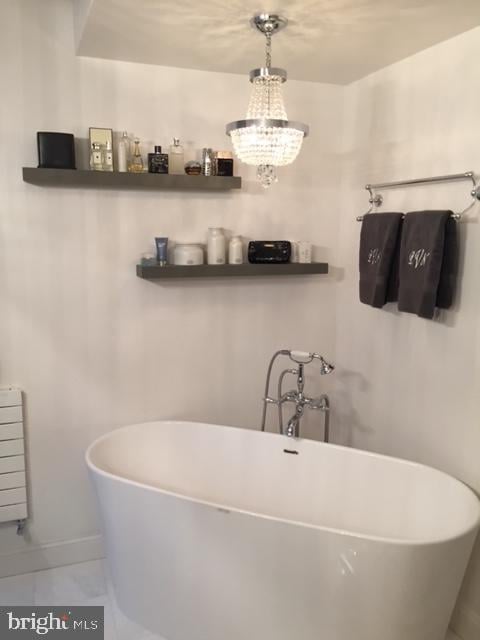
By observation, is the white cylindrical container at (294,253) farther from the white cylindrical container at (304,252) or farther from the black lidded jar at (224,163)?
the black lidded jar at (224,163)

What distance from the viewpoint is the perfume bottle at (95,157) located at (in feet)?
7.77

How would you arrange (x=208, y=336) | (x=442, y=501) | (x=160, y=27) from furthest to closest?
1. (x=208, y=336)
2. (x=442, y=501)
3. (x=160, y=27)

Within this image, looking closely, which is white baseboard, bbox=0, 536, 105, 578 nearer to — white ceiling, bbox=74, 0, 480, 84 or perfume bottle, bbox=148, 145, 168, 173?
perfume bottle, bbox=148, 145, 168, 173

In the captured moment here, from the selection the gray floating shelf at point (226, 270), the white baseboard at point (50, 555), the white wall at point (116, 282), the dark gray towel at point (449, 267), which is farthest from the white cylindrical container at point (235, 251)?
the white baseboard at point (50, 555)

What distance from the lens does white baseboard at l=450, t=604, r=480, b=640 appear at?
2.17 meters

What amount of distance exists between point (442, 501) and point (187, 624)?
1.15 metres

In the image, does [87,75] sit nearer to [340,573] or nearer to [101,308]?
[101,308]

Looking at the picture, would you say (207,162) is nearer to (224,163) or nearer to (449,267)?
(224,163)

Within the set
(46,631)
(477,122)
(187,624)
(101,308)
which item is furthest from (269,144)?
(46,631)

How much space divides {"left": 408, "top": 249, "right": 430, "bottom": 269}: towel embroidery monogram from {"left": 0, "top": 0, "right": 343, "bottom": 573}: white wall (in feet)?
2.63

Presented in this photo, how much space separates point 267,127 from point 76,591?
221 cm

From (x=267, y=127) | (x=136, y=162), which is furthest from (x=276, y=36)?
(x=136, y=162)

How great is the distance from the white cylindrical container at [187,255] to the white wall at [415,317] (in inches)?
34.4

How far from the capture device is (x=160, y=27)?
2.01 m
